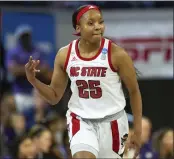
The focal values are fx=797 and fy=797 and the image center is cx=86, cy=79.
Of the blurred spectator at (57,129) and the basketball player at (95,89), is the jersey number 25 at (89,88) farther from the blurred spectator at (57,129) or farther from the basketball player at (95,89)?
the blurred spectator at (57,129)

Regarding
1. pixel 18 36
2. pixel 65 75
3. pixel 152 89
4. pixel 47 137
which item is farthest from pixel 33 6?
pixel 65 75

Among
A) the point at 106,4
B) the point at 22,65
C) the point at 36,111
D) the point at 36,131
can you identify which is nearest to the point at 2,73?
the point at 22,65

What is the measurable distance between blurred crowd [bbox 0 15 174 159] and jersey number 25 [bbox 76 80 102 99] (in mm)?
→ 467

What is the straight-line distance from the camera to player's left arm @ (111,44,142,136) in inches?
297

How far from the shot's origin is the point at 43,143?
1040cm

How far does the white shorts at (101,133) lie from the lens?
301 inches

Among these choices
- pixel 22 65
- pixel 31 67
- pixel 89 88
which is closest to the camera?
pixel 31 67

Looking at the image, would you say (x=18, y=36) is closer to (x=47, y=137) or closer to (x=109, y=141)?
(x=47, y=137)

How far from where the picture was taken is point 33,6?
14.4 m

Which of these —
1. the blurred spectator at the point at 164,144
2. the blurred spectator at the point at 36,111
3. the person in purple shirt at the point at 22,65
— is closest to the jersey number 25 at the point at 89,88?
the blurred spectator at the point at 164,144

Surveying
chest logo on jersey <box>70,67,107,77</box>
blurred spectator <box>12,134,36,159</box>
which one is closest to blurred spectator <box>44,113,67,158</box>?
blurred spectator <box>12,134,36,159</box>

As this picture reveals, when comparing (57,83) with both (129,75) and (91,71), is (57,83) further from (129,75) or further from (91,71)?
(129,75)

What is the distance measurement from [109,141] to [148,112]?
744 cm

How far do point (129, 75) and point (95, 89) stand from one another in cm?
35
